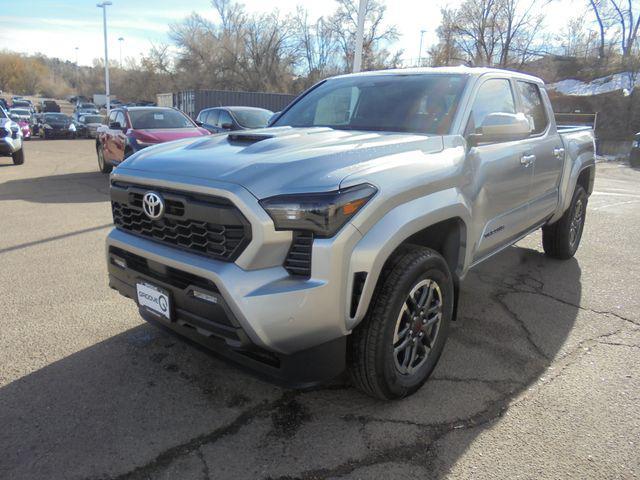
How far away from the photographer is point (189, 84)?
186 ft

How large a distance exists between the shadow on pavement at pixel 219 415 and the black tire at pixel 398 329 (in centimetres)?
20

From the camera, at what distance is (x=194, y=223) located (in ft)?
8.04

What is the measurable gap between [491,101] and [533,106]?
3.55 ft

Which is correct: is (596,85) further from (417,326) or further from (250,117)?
(417,326)

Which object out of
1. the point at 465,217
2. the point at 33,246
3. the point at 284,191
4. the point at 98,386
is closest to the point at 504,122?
the point at 465,217

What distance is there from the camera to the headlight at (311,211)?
87.0 inches

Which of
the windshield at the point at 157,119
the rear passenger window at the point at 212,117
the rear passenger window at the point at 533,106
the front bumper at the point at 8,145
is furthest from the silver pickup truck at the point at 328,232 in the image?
the front bumper at the point at 8,145

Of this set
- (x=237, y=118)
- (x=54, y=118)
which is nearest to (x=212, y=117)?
(x=237, y=118)

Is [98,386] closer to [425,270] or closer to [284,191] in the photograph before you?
[284,191]

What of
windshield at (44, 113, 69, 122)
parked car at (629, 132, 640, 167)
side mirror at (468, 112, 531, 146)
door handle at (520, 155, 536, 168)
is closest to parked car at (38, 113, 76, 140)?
windshield at (44, 113, 69, 122)

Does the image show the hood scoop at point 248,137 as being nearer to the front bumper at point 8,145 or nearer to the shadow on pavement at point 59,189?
the shadow on pavement at point 59,189

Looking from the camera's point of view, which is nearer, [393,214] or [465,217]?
[393,214]

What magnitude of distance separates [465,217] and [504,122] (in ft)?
2.43

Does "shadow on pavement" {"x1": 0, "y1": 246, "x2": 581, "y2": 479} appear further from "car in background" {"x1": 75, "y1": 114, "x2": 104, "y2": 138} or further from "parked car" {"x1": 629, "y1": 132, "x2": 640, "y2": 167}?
"car in background" {"x1": 75, "y1": 114, "x2": 104, "y2": 138}
